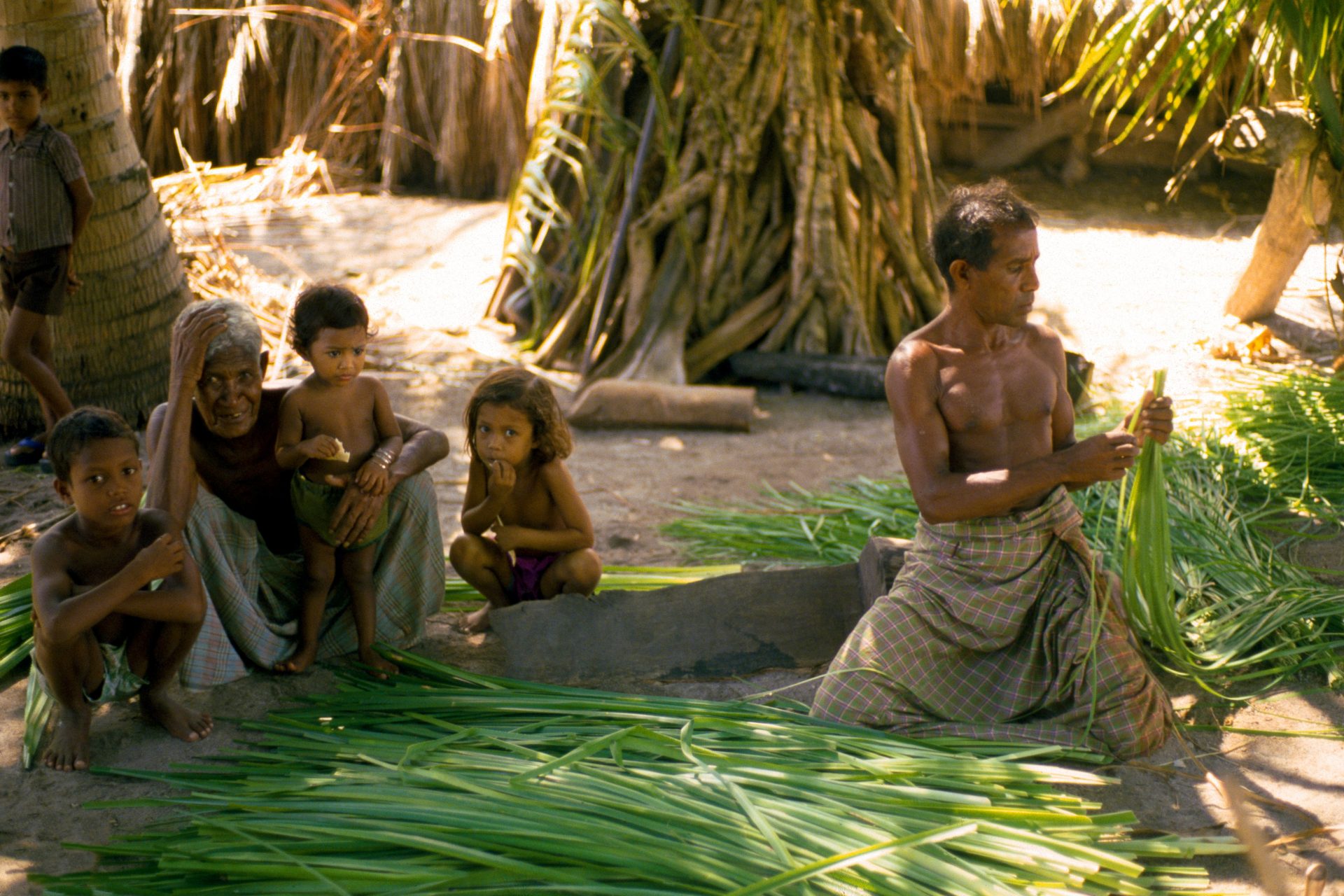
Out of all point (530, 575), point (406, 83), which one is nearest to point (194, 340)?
point (530, 575)

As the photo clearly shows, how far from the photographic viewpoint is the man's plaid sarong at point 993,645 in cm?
247

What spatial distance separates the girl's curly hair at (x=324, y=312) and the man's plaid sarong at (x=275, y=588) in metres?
0.42

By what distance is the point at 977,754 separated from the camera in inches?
92.0

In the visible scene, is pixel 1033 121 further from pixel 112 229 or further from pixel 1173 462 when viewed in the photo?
pixel 112 229

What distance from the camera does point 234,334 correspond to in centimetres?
258

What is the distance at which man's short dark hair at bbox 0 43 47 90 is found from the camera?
12.9 ft

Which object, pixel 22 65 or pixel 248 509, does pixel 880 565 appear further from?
pixel 22 65

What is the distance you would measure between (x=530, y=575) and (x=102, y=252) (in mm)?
2577

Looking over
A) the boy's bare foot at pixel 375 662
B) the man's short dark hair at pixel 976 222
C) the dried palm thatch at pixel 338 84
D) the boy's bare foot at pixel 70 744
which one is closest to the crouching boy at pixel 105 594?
the boy's bare foot at pixel 70 744

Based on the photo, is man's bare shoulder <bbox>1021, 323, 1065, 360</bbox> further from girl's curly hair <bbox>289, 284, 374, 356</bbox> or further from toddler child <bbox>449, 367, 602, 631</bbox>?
girl's curly hair <bbox>289, 284, 374, 356</bbox>

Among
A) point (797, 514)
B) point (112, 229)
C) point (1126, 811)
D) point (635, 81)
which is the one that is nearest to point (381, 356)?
point (112, 229)

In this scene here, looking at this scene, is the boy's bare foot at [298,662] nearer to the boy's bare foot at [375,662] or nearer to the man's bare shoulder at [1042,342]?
the boy's bare foot at [375,662]

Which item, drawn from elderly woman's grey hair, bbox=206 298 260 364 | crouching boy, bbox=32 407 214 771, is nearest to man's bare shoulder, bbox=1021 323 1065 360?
elderly woman's grey hair, bbox=206 298 260 364

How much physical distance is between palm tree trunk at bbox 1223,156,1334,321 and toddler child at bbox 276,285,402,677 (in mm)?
4280
